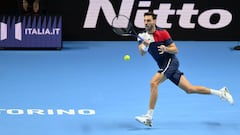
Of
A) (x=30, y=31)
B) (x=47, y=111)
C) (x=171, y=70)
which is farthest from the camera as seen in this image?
(x=30, y=31)

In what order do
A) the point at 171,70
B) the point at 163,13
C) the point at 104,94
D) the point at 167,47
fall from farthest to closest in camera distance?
the point at 163,13 < the point at 104,94 < the point at 171,70 < the point at 167,47

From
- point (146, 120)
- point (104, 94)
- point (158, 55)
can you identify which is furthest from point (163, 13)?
point (146, 120)

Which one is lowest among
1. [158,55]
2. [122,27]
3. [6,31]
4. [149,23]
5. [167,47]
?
[6,31]

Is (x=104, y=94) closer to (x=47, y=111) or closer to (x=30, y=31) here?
(x=47, y=111)

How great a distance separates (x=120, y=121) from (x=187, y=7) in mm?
10969

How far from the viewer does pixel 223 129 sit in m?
9.81

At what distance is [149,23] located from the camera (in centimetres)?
971

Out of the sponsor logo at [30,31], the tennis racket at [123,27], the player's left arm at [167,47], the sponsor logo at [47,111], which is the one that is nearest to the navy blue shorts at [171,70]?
the player's left arm at [167,47]

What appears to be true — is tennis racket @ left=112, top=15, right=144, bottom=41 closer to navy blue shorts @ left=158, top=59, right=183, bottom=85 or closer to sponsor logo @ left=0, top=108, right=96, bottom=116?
navy blue shorts @ left=158, top=59, right=183, bottom=85

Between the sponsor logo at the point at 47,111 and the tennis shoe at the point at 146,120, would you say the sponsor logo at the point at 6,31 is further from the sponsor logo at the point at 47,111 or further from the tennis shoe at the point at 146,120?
the tennis shoe at the point at 146,120

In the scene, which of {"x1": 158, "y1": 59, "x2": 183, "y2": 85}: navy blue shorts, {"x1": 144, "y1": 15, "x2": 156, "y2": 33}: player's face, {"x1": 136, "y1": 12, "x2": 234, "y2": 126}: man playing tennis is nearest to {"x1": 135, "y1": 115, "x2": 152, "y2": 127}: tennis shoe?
{"x1": 136, "y1": 12, "x2": 234, "y2": 126}: man playing tennis

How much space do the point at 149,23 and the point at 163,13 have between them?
10902 mm

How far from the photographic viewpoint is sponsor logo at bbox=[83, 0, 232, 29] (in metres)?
20.4

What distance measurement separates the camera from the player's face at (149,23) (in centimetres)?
963
